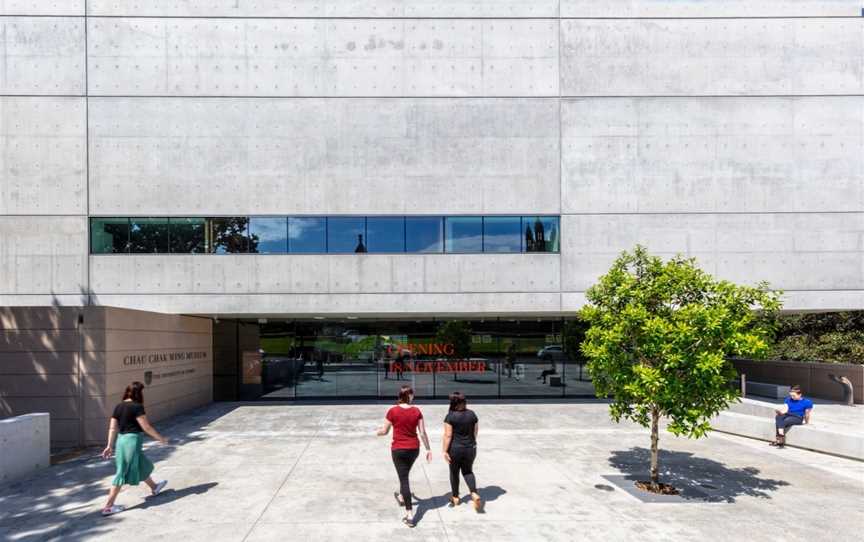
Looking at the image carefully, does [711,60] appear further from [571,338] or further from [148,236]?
[148,236]

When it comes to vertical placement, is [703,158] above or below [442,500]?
above

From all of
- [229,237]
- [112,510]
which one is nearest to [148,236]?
[229,237]

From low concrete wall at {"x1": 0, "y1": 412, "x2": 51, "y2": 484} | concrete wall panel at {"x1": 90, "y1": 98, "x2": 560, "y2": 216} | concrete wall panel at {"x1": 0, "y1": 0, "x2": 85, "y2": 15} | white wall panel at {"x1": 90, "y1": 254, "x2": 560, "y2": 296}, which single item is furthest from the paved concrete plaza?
concrete wall panel at {"x1": 0, "y1": 0, "x2": 85, "y2": 15}

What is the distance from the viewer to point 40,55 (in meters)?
16.1

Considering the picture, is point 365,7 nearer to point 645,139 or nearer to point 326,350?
point 645,139

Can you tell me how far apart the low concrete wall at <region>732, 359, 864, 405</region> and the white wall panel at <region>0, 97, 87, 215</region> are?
92.2 feet

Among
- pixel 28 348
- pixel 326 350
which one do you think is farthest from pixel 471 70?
pixel 28 348

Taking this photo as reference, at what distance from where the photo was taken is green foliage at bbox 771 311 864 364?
22.1 meters

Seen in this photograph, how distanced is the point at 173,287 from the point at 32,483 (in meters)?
7.85

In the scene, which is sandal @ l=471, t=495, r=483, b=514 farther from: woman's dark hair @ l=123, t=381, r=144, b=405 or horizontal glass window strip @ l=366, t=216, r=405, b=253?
horizontal glass window strip @ l=366, t=216, r=405, b=253

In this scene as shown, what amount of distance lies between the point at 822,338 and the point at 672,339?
2081cm

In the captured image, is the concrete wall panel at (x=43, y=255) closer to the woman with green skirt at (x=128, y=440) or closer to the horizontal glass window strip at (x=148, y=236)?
the horizontal glass window strip at (x=148, y=236)

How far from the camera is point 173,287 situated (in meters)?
16.2

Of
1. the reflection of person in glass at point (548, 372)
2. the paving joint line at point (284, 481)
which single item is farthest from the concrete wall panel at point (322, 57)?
the paving joint line at point (284, 481)
